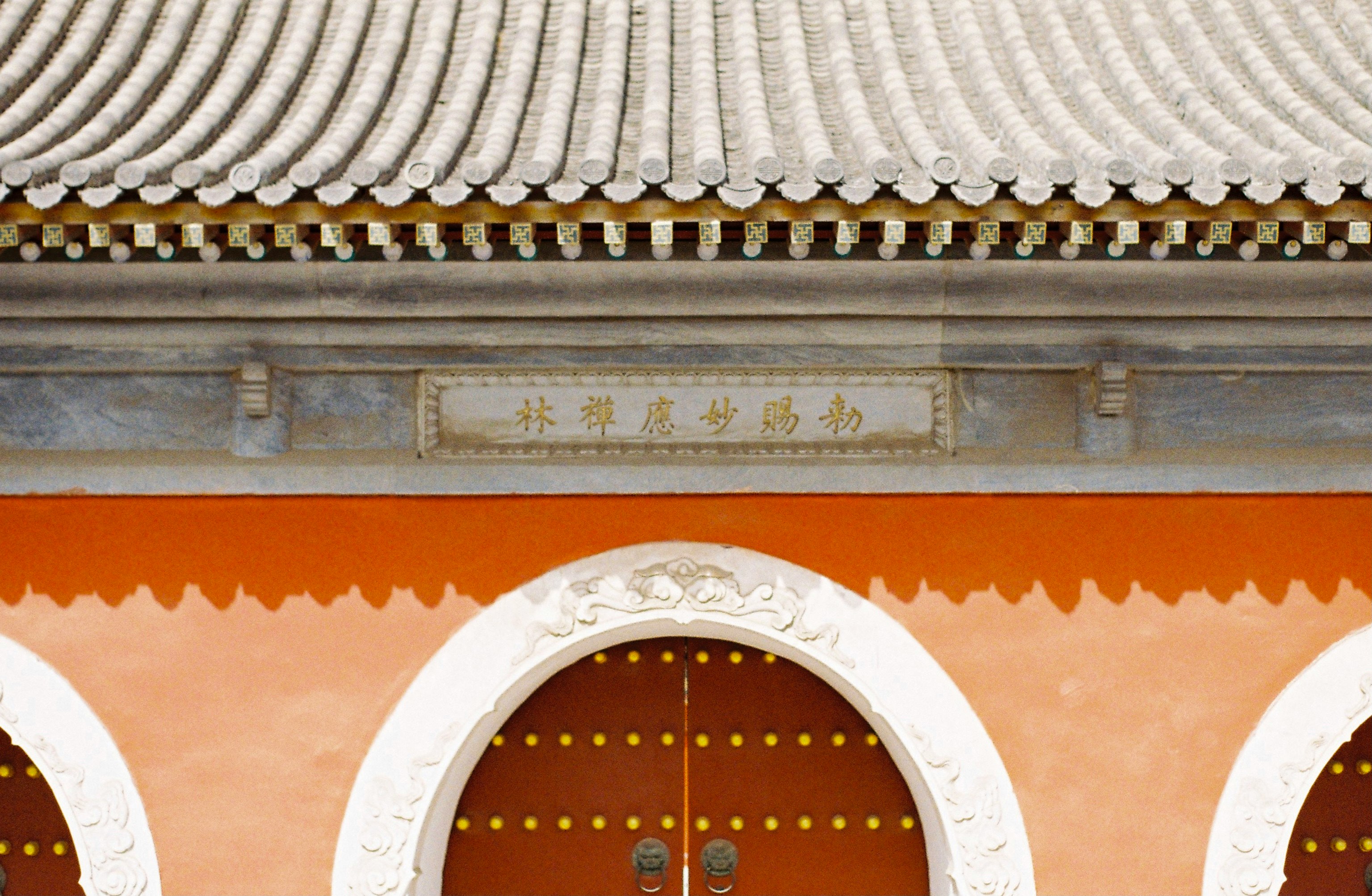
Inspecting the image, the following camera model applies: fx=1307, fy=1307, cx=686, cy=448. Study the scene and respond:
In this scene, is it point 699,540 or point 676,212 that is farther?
point 699,540

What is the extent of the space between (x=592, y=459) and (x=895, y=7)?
6.69ft

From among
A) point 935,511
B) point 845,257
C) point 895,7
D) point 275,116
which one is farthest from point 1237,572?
point 275,116

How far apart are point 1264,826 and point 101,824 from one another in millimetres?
3111

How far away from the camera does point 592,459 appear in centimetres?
353

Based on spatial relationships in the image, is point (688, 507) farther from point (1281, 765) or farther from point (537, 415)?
point (1281, 765)

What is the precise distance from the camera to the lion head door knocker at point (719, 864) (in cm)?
382

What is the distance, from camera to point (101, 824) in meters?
3.50

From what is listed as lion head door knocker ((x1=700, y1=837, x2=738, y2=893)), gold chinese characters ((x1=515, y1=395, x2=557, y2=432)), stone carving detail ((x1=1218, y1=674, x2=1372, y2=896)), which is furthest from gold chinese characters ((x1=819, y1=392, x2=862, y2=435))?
stone carving detail ((x1=1218, y1=674, x2=1372, y2=896))

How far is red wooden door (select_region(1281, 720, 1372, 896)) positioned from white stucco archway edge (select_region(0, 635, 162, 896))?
10.7 ft

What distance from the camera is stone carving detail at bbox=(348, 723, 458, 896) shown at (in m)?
3.48

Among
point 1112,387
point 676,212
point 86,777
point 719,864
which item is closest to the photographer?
point 676,212

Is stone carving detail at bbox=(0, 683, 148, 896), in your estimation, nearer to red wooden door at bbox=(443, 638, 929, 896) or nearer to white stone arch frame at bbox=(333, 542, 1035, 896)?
white stone arch frame at bbox=(333, 542, 1035, 896)

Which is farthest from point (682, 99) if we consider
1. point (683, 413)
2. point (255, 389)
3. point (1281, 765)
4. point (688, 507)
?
point (1281, 765)

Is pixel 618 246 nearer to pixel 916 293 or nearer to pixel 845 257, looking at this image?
pixel 845 257
